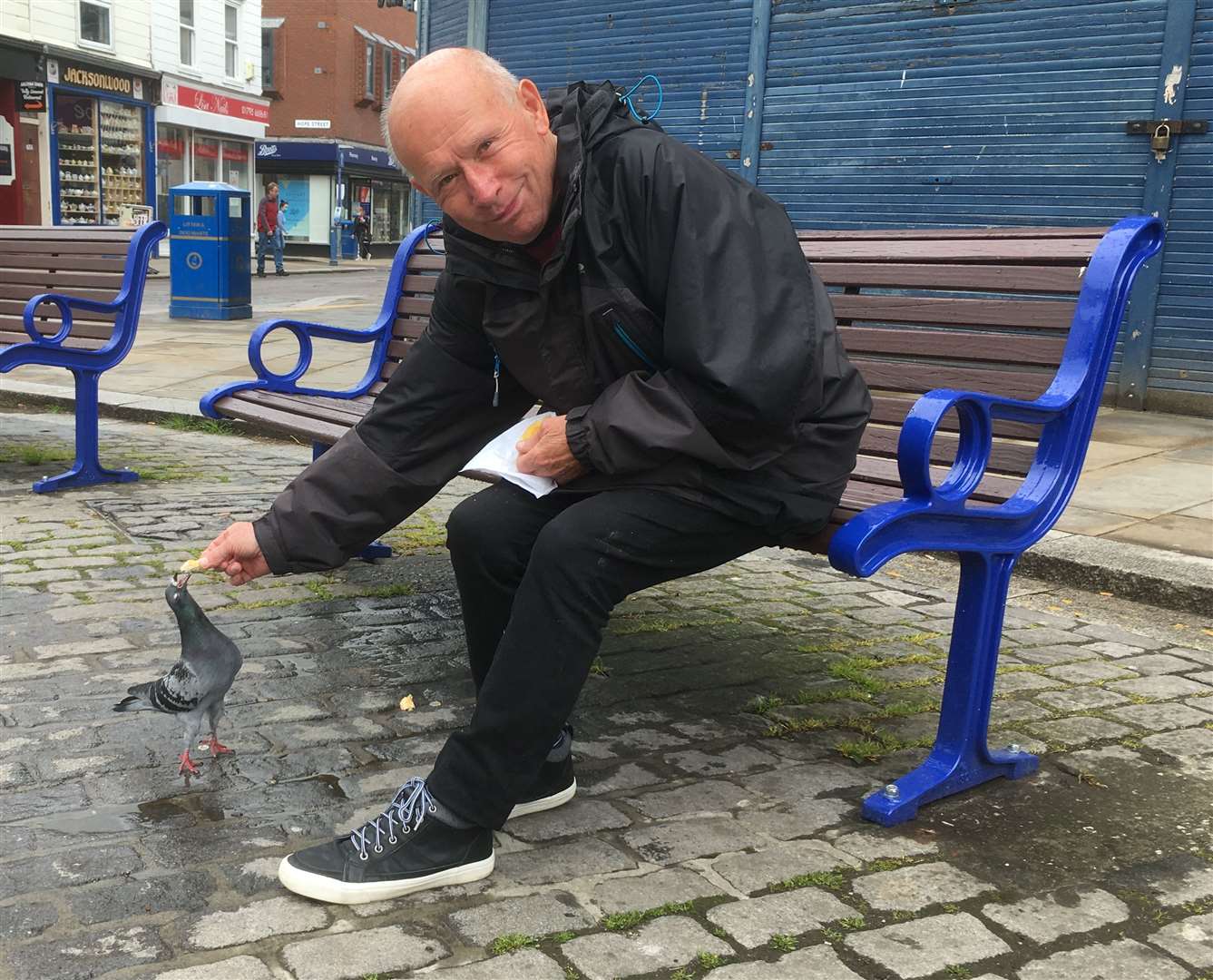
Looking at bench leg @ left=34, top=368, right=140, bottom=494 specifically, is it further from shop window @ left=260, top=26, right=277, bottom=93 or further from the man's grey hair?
shop window @ left=260, top=26, right=277, bottom=93

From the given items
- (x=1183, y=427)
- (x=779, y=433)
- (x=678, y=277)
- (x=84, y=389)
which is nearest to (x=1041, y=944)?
(x=779, y=433)

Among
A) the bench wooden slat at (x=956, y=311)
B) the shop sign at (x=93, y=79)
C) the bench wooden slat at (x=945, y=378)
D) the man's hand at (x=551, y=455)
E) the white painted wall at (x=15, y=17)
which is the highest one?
the white painted wall at (x=15, y=17)

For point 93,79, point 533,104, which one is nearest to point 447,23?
point 533,104

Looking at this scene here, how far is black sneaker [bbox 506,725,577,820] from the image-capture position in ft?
8.93

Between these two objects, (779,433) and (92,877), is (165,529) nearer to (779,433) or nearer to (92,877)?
(92,877)

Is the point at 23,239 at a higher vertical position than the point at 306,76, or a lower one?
lower

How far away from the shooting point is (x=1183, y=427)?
788 cm

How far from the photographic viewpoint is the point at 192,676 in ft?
8.93

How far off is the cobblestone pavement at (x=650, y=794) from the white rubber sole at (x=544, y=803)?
39mm

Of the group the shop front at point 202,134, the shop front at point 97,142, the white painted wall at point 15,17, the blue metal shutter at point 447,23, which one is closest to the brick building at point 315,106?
the shop front at point 202,134

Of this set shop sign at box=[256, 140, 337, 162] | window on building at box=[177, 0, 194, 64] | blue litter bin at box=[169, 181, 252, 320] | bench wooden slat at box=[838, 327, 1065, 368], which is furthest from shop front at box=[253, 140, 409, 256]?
bench wooden slat at box=[838, 327, 1065, 368]

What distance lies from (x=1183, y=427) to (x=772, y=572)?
13.9 feet

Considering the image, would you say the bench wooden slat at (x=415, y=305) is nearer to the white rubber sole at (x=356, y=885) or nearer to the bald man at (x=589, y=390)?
the bald man at (x=589, y=390)

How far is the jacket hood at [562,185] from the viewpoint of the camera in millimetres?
2469
